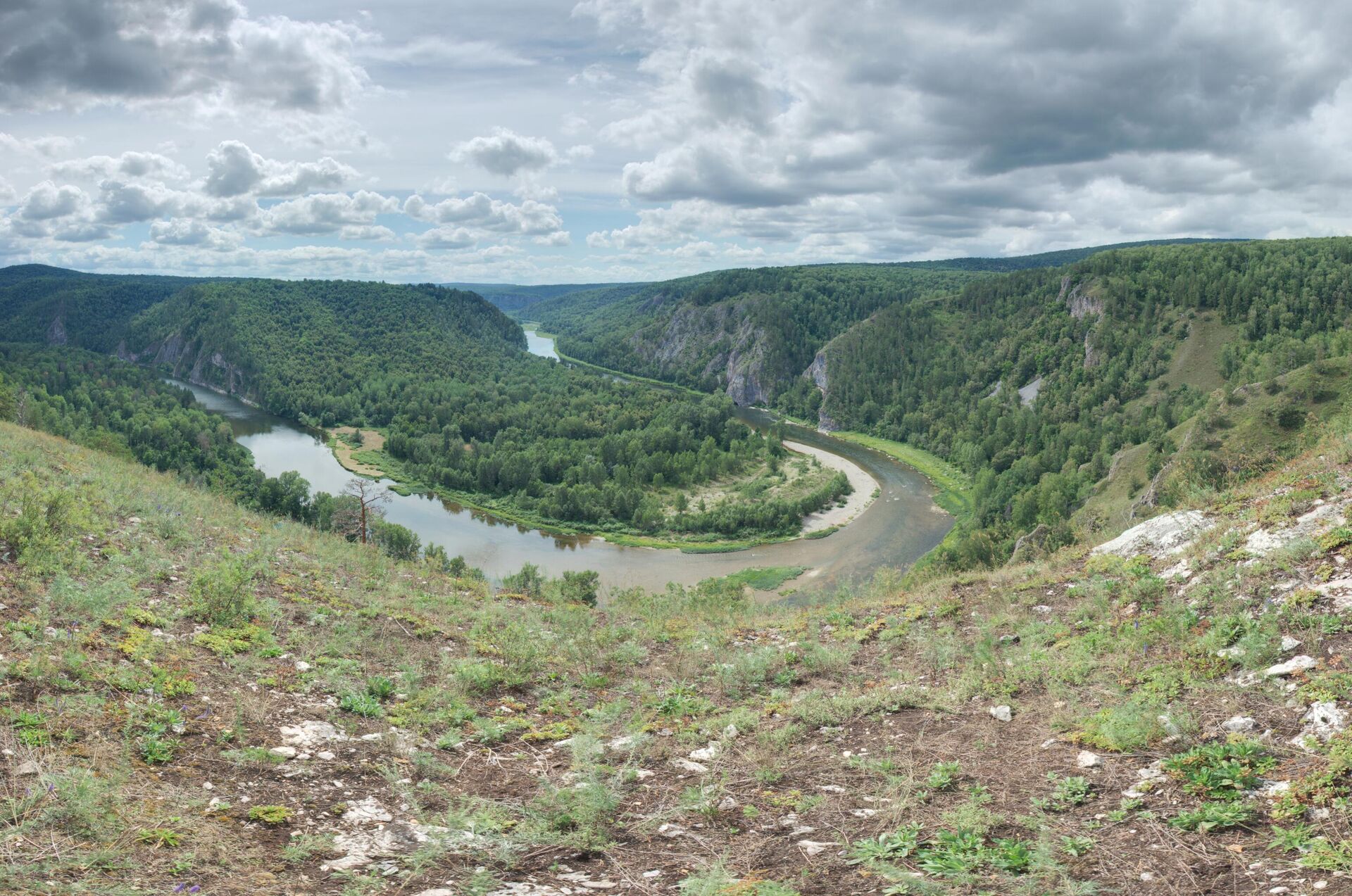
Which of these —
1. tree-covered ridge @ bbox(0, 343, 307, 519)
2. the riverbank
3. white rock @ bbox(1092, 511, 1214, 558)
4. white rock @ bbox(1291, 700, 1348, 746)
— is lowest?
the riverbank

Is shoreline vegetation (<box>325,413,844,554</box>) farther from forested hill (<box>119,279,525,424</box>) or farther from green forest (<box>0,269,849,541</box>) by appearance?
forested hill (<box>119,279,525,424</box>)

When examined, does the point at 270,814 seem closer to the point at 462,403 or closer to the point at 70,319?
the point at 462,403

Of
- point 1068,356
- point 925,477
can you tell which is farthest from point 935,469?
point 1068,356

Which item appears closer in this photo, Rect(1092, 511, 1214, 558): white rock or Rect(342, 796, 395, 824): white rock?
Rect(342, 796, 395, 824): white rock

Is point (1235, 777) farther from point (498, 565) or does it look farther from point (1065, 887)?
point (498, 565)

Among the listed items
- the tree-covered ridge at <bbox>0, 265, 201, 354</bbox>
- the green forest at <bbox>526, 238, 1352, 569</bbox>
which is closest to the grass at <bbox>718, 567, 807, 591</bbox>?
the green forest at <bbox>526, 238, 1352, 569</bbox>

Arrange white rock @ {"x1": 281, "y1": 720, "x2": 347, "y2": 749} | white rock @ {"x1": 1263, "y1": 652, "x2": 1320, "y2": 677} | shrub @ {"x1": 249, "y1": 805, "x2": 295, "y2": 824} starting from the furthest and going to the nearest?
white rock @ {"x1": 281, "y1": 720, "x2": 347, "y2": 749} → white rock @ {"x1": 1263, "y1": 652, "x2": 1320, "y2": 677} → shrub @ {"x1": 249, "y1": 805, "x2": 295, "y2": 824}
